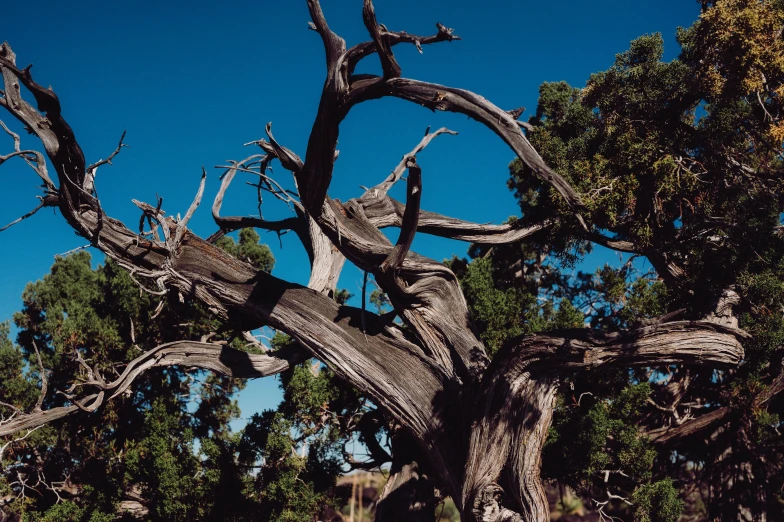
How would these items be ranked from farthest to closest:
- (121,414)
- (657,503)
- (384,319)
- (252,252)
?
(252,252)
(121,414)
(657,503)
(384,319)

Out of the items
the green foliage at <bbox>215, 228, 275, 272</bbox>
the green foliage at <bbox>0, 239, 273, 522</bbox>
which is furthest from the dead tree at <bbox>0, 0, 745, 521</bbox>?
the green foliage at <bbox>215, 228, 275, 272</bbox>

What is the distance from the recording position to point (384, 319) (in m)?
7.70

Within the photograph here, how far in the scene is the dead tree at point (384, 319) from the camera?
5371mm

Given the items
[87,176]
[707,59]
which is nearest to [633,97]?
[707,59]

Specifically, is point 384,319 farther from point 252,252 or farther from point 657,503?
point 252,252

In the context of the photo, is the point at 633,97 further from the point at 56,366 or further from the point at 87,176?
the point at 56,366

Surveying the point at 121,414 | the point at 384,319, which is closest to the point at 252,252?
the point at 121,414

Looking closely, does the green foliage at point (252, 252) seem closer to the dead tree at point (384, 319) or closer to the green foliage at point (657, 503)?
the dead tree at point (384, 319)

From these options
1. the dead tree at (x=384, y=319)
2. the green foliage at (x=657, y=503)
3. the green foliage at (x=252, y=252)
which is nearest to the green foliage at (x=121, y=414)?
the green foliage at (x=252, y=252)

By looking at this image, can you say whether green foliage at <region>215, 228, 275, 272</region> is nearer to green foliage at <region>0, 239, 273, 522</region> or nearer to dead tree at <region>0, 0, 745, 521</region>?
green foliage at <region>0, 239, 273, 522</region>

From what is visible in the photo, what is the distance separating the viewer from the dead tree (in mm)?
5371

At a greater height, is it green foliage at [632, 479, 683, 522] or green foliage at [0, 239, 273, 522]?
green foliage at [0, 239, 273, 522]

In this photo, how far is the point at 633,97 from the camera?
8.55m

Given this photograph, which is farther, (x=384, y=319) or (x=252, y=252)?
(x=252, y=252)
